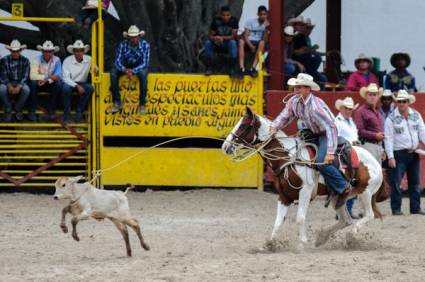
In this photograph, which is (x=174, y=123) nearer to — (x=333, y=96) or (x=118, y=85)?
(x=118, y=85)

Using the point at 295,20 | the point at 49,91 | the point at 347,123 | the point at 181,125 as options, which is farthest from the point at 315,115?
the point at 295,20

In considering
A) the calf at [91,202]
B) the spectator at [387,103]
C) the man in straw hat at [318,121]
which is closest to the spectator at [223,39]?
the spectator at [387,103]

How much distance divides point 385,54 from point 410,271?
38.3 ft

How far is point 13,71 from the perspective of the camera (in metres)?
18.8

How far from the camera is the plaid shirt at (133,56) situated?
1875 centimetres

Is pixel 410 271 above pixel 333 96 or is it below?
below

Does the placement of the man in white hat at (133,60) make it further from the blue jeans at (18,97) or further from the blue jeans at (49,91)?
the blue jeans at (18,97)

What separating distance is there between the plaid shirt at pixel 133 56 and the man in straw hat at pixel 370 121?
10.2 feet

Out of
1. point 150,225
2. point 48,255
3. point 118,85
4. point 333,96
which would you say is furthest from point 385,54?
point 48,255

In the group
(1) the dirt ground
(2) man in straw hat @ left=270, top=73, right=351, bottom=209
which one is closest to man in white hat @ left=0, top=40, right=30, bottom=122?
(1) the dirt ground

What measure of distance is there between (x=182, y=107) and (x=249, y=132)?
15.9 ft

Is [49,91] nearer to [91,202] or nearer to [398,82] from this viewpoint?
[398,82]

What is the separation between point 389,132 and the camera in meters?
17.2

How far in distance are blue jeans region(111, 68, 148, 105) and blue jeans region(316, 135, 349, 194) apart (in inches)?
194
